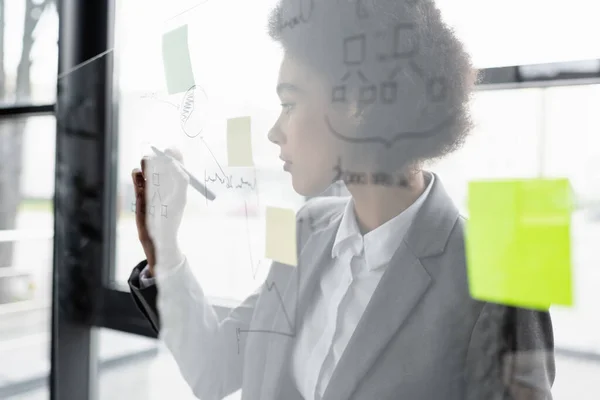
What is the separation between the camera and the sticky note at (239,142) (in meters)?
0.64

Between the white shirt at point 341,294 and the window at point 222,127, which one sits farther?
the window at point 222,127

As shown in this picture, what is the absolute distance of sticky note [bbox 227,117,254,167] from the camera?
0.64 m

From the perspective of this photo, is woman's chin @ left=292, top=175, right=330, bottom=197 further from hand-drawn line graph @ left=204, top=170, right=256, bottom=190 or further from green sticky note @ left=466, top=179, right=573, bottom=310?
green sticky note @ left=466, top=179, right=573, bottom=310

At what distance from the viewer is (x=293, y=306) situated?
1.96ft

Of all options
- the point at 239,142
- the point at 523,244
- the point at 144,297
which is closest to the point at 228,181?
the point at 239,142

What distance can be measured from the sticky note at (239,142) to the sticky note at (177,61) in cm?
10

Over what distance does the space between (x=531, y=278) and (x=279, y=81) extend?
13.6 inches

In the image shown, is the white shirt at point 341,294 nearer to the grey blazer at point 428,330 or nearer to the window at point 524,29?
the grey blazer at point 428,330

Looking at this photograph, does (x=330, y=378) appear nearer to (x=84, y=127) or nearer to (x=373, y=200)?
(x=373, y=200)

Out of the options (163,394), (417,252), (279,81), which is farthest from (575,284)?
(163,394)

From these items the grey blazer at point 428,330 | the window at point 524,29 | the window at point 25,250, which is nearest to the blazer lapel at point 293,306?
the grey blazer at point 428,330

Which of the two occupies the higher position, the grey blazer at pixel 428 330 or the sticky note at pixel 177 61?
the sticky note at pixel 177 61

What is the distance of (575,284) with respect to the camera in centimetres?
43

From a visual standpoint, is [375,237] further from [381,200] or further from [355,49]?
[355,49]
